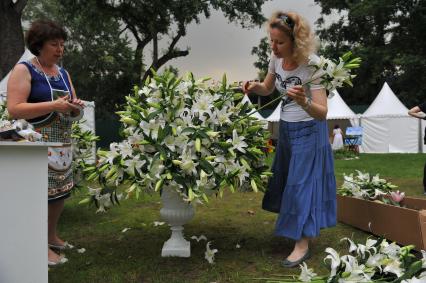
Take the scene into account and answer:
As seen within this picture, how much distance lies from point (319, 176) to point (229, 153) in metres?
0.76

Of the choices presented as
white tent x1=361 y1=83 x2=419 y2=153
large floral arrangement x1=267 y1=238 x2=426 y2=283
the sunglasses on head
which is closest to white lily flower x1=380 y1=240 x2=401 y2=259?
large floral arrangement x1=267 y1=238 x2=426 y2=283

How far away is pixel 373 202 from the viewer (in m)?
4.16

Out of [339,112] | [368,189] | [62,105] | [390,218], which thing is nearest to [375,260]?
[390,218]

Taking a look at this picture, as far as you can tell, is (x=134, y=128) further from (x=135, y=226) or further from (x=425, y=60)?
(x=425, y=60)

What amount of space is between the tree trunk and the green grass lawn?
9.78m

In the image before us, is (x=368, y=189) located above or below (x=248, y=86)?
below

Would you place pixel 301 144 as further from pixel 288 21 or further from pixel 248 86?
pixel 288 21

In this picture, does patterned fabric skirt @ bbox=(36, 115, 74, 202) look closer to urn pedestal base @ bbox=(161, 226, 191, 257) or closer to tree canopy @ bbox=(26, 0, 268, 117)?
urn pedestal base @ bbox=(161, 226, 191, 257)

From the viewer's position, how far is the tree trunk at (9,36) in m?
14.3

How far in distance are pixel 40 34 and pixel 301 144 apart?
2097mm

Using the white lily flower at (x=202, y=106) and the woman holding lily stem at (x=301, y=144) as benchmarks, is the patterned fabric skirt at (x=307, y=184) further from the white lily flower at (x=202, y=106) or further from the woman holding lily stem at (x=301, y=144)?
the white lily flower at (x=202, y=106)

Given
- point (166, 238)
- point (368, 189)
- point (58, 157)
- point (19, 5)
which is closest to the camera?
point (58, 157)

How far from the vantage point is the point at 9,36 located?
14.6 metres

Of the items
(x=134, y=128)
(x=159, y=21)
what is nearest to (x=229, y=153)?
(x=134, y=128)
